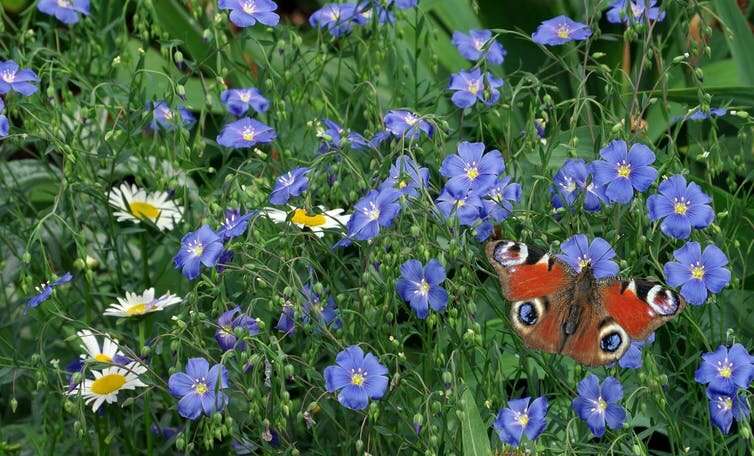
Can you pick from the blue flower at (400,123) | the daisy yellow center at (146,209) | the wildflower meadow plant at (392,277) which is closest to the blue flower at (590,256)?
the wildflower meadow plant at (392,277)

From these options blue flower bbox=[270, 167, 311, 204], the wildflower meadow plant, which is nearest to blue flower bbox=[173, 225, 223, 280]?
the wildflower meadow plant

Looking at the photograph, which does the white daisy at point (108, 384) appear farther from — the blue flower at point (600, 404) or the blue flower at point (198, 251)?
the blue flower at point (600, 404)

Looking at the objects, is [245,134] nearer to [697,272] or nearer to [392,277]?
[392,277]

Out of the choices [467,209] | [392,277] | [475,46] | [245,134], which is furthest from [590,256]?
[475,46]

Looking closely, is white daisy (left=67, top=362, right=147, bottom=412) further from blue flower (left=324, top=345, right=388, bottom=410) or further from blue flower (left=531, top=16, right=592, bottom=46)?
blue flower (left=531, top=16, right=592, bottom=46)

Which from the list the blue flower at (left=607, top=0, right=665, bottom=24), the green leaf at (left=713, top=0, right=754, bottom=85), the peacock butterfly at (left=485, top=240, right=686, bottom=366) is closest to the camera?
the peacock butterfly at (left=485, top=240, right=686, bottom=366)
